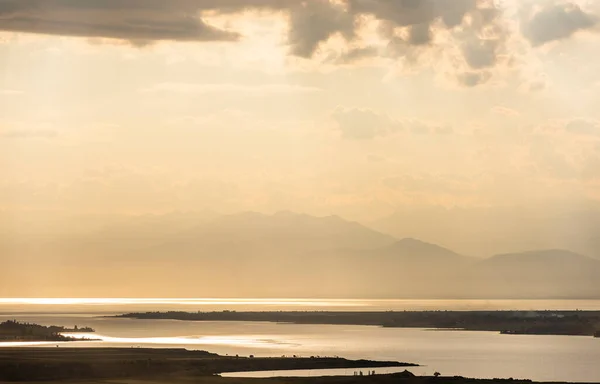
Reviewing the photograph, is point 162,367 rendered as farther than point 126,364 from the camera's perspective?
No

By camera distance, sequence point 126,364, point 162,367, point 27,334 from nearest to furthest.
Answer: point 162,367
point 126,364
point 27,334

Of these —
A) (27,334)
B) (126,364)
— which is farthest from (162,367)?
(27,334)

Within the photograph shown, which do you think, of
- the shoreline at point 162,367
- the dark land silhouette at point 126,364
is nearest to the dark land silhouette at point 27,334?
the dark land silhouette at point 126,364

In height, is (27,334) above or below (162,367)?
above

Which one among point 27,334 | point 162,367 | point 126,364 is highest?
point 27,334

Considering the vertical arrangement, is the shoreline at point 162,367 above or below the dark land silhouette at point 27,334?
below

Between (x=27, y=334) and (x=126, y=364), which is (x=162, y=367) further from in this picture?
(x=27, y=334)

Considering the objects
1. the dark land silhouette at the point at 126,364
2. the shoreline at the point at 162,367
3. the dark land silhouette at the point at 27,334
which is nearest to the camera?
the shoreline at the point at 162,367

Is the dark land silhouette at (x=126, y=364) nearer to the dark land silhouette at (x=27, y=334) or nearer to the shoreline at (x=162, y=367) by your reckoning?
the shoreline at (x=162, y=367)

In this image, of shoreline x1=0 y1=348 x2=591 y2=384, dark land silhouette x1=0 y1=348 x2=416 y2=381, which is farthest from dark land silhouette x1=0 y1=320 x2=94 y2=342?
shoreline x1=0 y1=348 x2=591 y2=384

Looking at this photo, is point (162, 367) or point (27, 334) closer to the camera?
point (162, 367)

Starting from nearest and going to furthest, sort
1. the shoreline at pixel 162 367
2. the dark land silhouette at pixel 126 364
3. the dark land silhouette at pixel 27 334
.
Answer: the shoreline at pixel 162 367
the dark land silhouette at pixel 126 364
the dark land silhouette at pixel 27 334

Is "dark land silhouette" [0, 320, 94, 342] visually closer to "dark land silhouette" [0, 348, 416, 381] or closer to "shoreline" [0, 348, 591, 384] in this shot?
"dark land silhouette" [0, 348, 416, 381]

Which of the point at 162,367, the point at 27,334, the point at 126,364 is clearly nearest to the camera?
the point at 162,367
